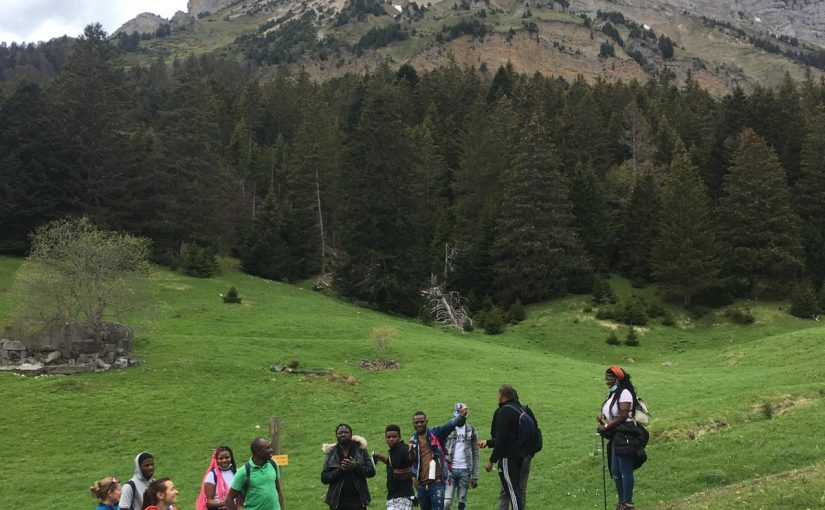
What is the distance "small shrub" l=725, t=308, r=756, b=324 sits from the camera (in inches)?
1919

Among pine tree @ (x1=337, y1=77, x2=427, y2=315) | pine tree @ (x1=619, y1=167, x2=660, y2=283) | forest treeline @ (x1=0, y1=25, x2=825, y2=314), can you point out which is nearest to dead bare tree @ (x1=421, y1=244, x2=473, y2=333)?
forest treeline @ (x1=0, y1=25, x2=825, y2=314)

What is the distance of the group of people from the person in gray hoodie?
1 cm

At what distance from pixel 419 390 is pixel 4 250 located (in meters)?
47.1

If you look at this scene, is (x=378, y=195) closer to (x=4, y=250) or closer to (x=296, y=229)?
(x=296, y=229)

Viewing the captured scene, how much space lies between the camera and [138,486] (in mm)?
8977

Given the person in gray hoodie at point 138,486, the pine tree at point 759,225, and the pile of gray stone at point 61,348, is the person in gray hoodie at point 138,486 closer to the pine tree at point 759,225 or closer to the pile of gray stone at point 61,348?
the pile of gray stone at point 61,348

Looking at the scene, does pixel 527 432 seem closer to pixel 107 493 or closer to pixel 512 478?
pixel 512 478

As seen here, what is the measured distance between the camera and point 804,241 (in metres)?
56.9

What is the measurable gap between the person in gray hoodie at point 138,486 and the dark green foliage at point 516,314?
43.8 metres

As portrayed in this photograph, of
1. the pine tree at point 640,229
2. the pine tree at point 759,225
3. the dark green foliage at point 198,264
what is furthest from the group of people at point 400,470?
the pine tree at point 640,229

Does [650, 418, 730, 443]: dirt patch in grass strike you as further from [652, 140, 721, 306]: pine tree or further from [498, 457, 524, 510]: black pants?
[652, 140, 721, 306]: pine tree

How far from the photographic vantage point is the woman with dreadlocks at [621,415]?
1018 centimetres

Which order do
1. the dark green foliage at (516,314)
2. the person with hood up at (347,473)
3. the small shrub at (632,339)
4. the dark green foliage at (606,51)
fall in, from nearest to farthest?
the person with hood up at (347,473), the small shrub at (632,339), the dark green foliage at (516,314), the dark green foliage at (606,51)

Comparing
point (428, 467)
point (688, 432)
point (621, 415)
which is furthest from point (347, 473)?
point (688, 432)
